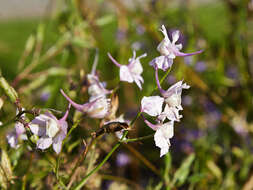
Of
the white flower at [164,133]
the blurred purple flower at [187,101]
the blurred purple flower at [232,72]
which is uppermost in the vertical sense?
the white flower at [164,133]

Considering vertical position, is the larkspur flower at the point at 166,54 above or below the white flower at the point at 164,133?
above

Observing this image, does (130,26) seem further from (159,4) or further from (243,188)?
(243,188)

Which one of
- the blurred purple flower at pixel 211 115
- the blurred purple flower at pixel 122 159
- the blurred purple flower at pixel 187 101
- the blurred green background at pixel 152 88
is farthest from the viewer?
the blurred purple flower at pixel 187 101

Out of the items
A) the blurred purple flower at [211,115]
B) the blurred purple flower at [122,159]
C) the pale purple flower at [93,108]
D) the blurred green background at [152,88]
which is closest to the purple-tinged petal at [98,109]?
the pale purple flower at [93,108]

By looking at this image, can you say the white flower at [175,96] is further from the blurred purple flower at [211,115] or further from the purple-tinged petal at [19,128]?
the blurred purple flower at [211,115]

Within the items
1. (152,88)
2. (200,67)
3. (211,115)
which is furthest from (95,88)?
(200,67)

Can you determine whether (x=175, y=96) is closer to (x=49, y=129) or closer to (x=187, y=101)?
(x=49, y=129)

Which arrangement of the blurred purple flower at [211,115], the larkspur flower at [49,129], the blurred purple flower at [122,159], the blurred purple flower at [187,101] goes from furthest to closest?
the blurred purple flower at [187,101], the blurred purple flower at [211,115], the blurred purple flower at [122,159], the larkspur flower at [49,129]

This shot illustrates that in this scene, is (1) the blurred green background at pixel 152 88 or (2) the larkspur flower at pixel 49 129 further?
(1) the blurred green background at pixel 152 88

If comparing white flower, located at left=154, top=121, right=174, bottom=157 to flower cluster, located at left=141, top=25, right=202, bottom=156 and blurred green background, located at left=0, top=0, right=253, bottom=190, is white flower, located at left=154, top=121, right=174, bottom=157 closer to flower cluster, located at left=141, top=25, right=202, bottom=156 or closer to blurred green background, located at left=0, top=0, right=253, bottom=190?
flower cluster, located at left=141, top=25, right=202, bottom=156
